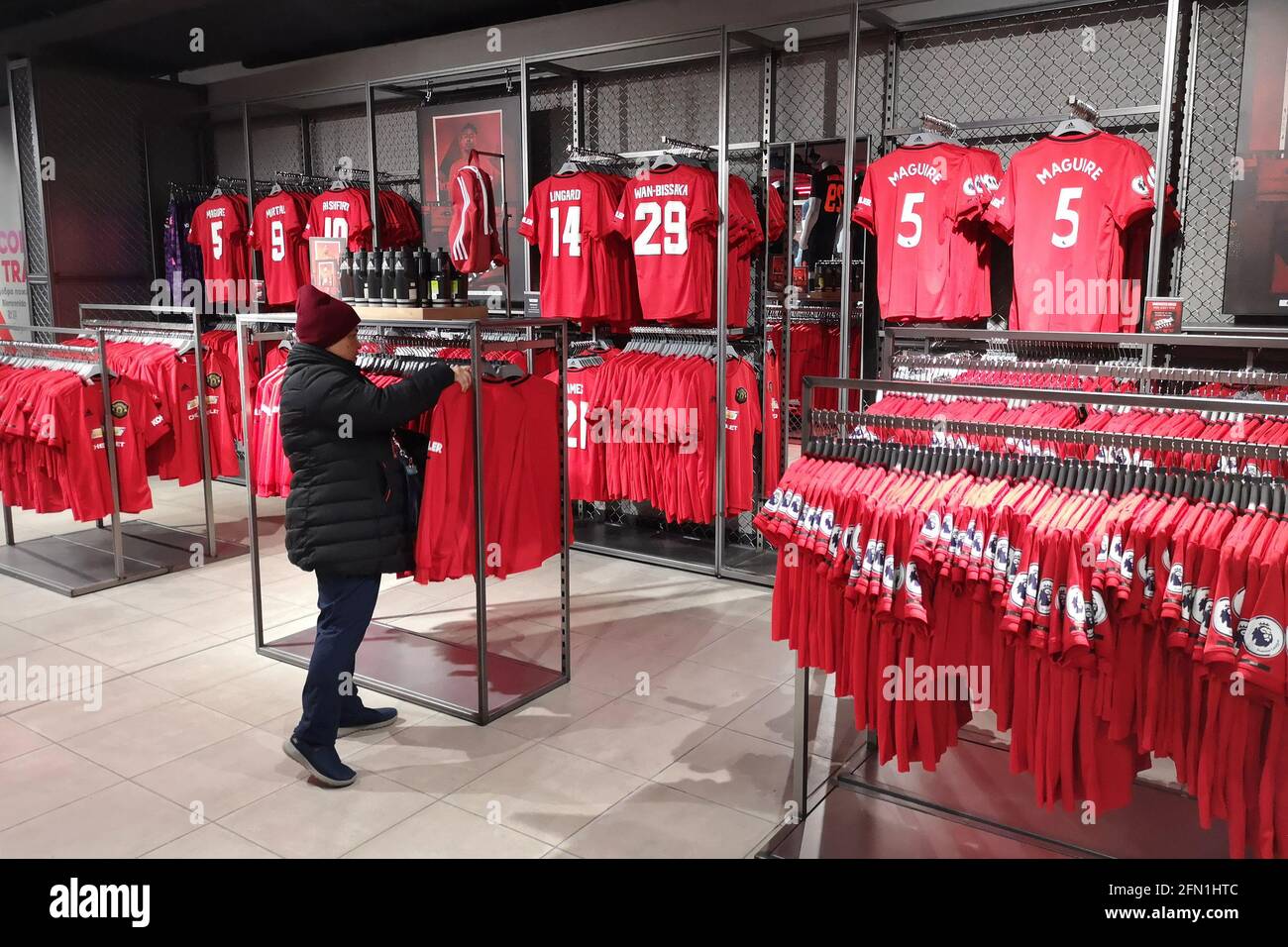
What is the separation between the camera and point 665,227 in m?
5.57

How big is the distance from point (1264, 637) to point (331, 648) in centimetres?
272

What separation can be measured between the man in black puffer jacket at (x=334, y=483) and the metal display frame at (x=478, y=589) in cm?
37

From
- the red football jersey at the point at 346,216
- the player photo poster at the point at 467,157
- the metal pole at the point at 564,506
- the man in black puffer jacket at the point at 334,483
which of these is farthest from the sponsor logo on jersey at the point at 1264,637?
the red football jersey at the point at 346,216

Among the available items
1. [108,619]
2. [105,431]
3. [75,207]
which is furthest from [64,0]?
[108,619]

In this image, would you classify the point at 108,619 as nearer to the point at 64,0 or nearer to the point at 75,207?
the point at 75,207

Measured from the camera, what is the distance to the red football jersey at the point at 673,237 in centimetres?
546

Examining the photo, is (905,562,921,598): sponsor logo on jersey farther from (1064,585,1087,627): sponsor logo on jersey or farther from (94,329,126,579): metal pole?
(94,329,126,579): metal pole

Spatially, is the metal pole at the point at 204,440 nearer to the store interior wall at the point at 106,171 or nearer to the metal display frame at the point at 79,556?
the metal display frame at the point at 79,556

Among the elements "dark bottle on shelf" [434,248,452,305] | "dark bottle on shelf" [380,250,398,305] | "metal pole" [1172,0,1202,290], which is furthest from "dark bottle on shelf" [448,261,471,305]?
"metal pole" [1172,0,1202,290]

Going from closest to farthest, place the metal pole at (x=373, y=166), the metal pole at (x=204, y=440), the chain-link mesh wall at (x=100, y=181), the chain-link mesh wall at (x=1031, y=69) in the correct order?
the chain-link mesh wall at (x=1031, y=69) → the metal pole at (x=204, y=440) → the metal pole at (x=373, y=166) → the chain-link mesh wall at (x=100, y=181)

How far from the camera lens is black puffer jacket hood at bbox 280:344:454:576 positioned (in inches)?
128

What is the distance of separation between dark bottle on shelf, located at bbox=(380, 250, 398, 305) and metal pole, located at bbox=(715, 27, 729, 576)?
201cm

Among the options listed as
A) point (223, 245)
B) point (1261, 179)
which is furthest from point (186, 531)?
point (1261, 179)
